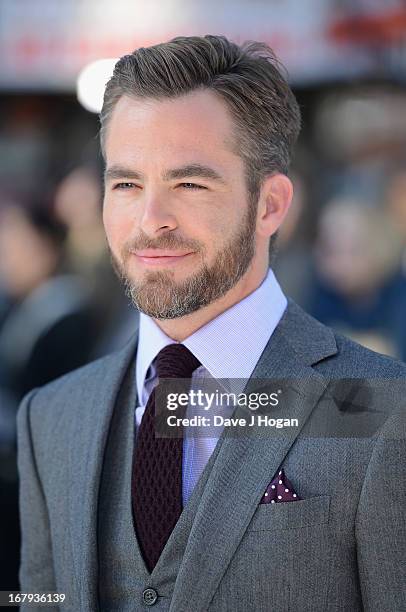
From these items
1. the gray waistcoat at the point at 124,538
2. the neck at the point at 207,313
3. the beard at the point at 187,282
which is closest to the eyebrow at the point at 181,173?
the beard at the point at 187,282

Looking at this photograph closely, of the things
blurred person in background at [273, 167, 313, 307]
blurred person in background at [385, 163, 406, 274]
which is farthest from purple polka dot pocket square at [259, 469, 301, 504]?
blurred person in background at [385, 163, 406, 274]

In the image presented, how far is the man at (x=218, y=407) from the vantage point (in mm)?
1597

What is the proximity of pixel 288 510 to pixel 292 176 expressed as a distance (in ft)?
8.11

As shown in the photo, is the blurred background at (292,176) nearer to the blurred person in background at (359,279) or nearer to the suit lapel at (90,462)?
the blurred person in background at (359,279)

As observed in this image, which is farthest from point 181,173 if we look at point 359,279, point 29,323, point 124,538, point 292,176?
point 292,176

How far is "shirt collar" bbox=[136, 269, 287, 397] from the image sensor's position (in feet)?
5.81

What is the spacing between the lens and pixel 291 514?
5.24 ft

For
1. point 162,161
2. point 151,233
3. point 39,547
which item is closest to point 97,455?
point 39,547

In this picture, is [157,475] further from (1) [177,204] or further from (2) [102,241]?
(2) [102,241]

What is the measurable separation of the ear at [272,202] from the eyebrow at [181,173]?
0.14m

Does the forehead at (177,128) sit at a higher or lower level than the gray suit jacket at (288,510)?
higher

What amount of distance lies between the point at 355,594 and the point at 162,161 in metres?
0.89

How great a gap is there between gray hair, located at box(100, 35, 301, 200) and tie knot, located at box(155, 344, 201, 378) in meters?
0.35

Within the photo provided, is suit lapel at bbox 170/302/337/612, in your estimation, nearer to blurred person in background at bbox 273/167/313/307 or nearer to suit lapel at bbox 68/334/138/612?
suit lapel at bbox 68/334/138/612
